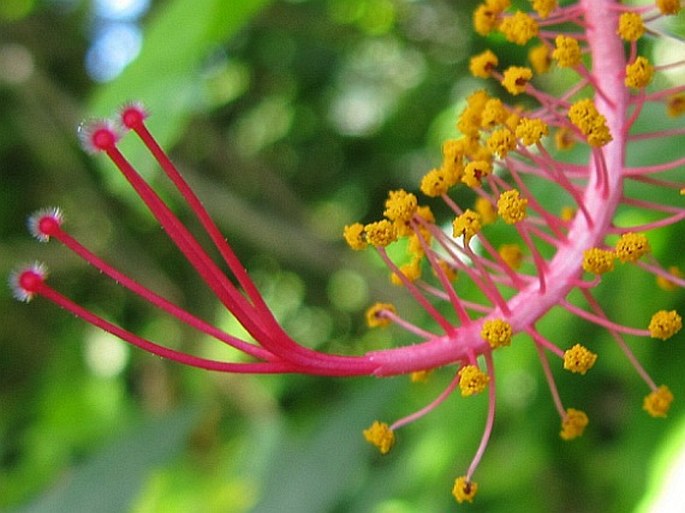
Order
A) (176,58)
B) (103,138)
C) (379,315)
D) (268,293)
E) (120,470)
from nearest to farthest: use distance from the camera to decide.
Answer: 1. (103,138)
2. (379,315)
3. (176,58)
4. (120,470)
5. (268,293)

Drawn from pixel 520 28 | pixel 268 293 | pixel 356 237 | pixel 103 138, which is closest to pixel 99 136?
pixel 103 138

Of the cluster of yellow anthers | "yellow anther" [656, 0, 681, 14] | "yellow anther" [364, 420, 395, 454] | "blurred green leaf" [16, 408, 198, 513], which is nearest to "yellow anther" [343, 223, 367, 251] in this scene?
the cluster of yellow anthers

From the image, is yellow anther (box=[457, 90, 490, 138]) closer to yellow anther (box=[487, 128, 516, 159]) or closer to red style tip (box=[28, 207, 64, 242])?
yellow anther (box=[487, 128, 516, 159])

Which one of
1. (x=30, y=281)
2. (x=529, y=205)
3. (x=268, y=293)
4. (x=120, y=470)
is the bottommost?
(x=268, y=293)

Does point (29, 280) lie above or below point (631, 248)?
above

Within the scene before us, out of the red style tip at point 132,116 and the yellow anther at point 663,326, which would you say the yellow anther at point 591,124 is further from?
the red style tip at point 132,116

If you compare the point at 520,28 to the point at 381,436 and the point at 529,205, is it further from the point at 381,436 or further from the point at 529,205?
the point at 381,436

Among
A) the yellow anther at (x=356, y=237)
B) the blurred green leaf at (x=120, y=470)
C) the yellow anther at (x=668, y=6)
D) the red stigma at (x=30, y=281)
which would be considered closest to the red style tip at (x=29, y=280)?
the red stigma at (x=30, y=281)

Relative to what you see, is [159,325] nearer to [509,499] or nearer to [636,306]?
[509,499]

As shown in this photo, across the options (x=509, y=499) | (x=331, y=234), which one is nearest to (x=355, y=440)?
(x=509, y=499)
